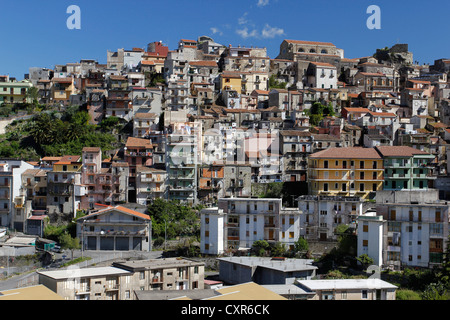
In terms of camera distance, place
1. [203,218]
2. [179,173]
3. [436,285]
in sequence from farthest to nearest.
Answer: [179,173], [203,218], [436,285]

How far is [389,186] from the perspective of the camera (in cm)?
3797

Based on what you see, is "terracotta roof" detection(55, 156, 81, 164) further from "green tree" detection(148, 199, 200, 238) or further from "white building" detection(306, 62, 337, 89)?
"white building" detection(306, 62, 337, 89)

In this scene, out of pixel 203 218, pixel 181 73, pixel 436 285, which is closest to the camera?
pixel 436 285

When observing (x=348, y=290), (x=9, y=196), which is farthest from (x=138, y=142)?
(x=348, y=290)

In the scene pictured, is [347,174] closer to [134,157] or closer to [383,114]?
[383,114]

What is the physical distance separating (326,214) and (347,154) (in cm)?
651

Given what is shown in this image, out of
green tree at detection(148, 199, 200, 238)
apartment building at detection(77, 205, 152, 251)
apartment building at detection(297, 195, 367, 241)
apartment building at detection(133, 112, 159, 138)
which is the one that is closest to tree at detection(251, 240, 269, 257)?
apartment building at detection(297, 195, 367, 241)

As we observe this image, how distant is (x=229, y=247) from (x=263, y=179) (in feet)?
29.3

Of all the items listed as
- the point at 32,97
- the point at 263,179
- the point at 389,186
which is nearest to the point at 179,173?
the point at 263,179

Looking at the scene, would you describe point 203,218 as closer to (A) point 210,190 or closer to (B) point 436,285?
(A) point 210,190

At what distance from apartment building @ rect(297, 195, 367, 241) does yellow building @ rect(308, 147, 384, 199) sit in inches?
173

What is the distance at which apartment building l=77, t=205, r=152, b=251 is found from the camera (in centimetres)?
3291

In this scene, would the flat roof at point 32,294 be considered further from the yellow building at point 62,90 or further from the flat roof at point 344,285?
the yellow building at point 62,90

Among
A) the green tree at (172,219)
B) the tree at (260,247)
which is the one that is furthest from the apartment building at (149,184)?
the tree at (260,247)
